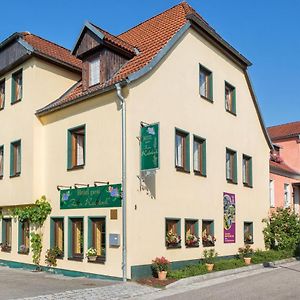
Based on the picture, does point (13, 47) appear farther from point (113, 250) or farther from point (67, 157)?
point (113, 250)

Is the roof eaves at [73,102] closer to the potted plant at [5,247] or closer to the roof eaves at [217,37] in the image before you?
the roof eaves at [217,37]

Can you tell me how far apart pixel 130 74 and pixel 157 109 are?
67.9 inches

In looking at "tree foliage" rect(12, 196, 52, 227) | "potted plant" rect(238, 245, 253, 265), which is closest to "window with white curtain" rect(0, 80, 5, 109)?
"tree foliage" rect(12, 196, 52, 227)

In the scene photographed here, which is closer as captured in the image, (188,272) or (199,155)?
(188,272)

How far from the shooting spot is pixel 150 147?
1521 centimetres

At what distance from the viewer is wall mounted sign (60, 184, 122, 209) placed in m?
15.5

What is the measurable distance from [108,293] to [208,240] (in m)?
6.93

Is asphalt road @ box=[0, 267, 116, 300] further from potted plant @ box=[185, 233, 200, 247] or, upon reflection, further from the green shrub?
potted plant @ box=[185, 233, 200, 247]

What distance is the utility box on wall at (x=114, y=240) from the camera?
1511cm

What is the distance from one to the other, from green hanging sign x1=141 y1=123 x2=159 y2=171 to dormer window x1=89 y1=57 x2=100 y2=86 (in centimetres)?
355

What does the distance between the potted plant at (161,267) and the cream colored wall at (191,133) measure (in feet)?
1.09

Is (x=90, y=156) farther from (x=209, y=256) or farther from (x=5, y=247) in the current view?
(x=5, y=247)

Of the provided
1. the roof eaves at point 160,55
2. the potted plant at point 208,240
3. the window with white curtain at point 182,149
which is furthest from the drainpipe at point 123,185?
the potted plant at point 208,240

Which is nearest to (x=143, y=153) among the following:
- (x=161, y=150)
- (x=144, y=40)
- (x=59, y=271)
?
(x=161, y=150)
